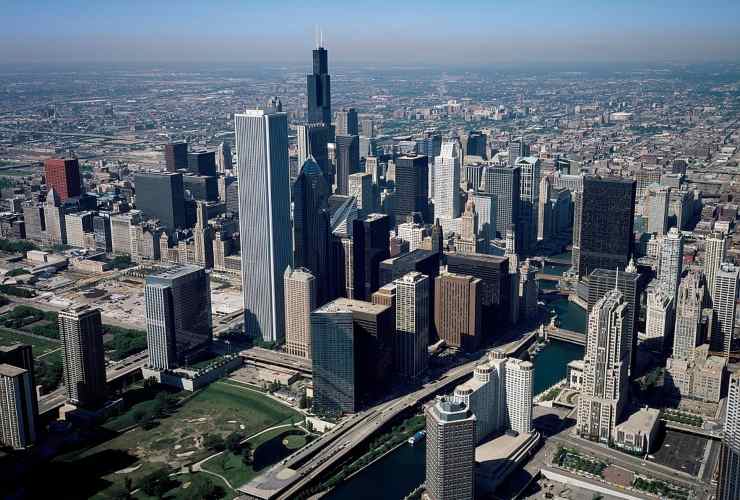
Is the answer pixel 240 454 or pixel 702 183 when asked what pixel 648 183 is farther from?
pixel 240 454

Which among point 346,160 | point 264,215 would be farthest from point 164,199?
point 264,215

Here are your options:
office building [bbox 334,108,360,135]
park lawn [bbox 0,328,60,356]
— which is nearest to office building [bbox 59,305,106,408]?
park lawn [bbox 0,328,60,356]

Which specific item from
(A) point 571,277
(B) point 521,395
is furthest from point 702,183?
(B) point 521,395

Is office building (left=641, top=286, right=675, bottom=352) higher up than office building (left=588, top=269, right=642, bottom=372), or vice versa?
office building (left=588, top=269, right=642, bottom=372)

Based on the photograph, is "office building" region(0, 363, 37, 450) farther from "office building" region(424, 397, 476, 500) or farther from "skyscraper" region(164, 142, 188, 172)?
"skyscraper" region(164, 142, 188, 172)

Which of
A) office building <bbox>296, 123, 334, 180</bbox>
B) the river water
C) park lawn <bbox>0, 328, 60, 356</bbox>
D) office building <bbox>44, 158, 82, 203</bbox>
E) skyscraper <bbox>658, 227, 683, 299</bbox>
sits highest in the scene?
office building <bbox>296, 123, 334, 180</bbox>

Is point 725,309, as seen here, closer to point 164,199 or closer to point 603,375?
point 603,375
